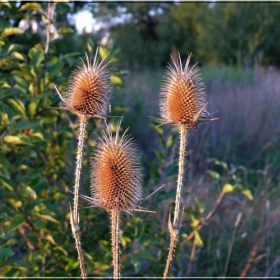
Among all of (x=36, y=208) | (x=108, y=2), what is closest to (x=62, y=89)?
(x=36, y=208)

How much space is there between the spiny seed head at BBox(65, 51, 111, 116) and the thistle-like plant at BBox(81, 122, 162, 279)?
0.07 m

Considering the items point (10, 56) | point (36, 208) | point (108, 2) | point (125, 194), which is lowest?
point (36, 208)

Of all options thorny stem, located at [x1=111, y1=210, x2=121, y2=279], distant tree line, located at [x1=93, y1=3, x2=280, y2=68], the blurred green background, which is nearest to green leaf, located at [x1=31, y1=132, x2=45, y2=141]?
the blurred green background

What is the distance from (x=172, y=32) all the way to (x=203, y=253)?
19.7 metres

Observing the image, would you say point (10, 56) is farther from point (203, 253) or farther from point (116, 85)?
point (203, 253)

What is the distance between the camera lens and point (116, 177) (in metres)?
1.45

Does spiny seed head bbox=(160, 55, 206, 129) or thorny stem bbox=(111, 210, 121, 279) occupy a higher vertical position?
spiny seed head bbox=(160, 55, 206, 129)

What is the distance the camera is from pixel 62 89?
2771 millimetres

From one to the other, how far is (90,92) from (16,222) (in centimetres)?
114

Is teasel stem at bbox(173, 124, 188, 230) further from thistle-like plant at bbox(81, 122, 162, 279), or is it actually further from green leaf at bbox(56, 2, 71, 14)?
green leaf at bbox(56, 2, 71, 14)

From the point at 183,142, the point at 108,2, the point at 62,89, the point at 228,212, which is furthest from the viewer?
the point at 228,212

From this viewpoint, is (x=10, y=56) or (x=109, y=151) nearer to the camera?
(x=109, y=151)

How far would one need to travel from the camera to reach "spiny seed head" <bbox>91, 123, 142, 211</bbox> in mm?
1414

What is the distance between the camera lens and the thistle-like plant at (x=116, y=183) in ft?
4.61
